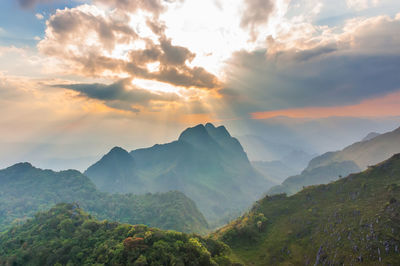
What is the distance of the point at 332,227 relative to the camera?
69750 millimetres

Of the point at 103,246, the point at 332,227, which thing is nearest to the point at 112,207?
the point at 103,246

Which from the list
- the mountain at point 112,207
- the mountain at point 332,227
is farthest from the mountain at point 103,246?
the mountain at point 112,207

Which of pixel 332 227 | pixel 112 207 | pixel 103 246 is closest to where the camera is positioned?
pixel 103 246

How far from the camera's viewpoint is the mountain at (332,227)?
178 feet

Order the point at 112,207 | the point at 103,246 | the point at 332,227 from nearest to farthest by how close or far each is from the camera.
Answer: the point at 103,246 → the point at 332,227 → the point at 112,207

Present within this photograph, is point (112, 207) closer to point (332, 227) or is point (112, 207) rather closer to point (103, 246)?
point (103, 246)

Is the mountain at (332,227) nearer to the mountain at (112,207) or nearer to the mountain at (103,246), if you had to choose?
the mountain at (103,246)

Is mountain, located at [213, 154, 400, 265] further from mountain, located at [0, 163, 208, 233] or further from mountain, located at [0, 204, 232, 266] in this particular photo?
mountain, located at [0, 163, 208, 233]

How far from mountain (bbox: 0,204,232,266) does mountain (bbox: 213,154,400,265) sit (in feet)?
73.8

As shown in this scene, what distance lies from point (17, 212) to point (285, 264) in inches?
7983

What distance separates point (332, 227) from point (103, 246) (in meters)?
76.3

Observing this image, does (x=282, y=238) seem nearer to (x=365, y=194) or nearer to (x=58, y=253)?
(x=365, y=194)

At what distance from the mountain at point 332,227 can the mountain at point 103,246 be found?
22493 millimetres

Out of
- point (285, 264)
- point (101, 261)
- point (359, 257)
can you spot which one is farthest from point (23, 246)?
point (359, 257)
